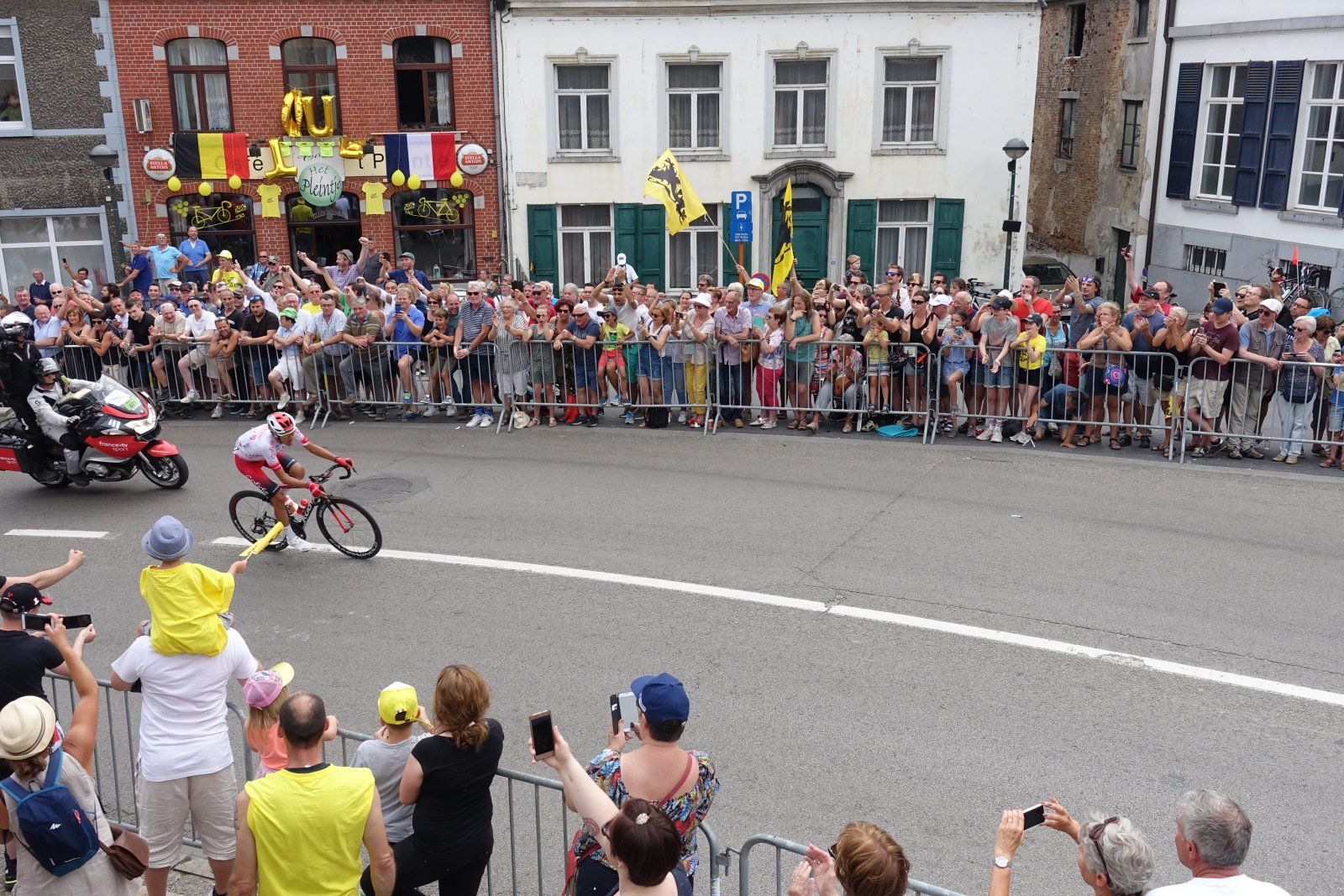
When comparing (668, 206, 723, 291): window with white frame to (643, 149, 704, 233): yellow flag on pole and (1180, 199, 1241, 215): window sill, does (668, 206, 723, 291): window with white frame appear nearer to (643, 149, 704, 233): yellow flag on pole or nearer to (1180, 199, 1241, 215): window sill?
(643, 149, 704, 233): yellow flag on pole

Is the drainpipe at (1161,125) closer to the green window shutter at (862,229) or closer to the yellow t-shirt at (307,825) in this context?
the green window shutter at (862,229)

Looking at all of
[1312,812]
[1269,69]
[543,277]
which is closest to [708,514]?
[1312,812]

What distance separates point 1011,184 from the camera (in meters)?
23.9

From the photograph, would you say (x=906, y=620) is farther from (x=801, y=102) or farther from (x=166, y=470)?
(x=801, y=102)

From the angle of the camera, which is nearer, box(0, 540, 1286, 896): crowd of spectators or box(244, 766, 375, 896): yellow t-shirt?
box(0, 540, 1286, 896): crowd of spectators

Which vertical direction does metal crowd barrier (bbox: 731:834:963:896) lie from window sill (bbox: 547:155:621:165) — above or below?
below

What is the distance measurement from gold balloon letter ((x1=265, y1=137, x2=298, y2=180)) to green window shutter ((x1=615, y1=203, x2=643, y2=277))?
21.2ft

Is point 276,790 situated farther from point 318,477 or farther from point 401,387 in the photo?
point 401,387

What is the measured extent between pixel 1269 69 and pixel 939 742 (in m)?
20.5

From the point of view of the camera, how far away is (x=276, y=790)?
4773 mm

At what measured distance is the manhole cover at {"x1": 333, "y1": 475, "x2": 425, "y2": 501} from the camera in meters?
12.7

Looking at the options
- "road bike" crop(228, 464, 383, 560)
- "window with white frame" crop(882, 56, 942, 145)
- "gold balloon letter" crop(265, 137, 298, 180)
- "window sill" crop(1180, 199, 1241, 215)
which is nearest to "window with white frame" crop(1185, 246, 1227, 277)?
"window sill" crop(1180, 199, 1241, 215)

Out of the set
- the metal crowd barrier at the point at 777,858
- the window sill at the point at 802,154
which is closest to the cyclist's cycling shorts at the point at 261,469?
the metal crowd barrier at the point at 777,858

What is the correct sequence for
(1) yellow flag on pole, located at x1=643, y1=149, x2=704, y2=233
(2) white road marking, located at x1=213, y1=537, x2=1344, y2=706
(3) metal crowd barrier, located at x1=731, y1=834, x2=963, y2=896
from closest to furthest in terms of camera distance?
(3) metal crowd barrier, located at x1=731, y1=834, x2=963, y2=896
(2) white road marking, located at x1=213, y1=537, x2=1344, y2=706
(1) yellow flag on pole, located at x1=643, y1=149, x2=704, y2=233
